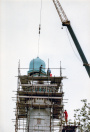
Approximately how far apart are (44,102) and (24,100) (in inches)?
124

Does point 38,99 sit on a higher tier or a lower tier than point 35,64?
lower

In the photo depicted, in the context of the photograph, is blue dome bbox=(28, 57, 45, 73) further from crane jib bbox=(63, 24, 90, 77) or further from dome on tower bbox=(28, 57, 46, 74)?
crane jib bbox=(63, 24, 90, 77)

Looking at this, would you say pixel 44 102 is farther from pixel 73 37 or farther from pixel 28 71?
pixel 73 37

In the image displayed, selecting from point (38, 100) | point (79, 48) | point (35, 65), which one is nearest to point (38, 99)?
point (38, 100)

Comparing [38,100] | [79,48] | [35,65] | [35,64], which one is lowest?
[38,100]

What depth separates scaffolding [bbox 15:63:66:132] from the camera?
Result: 1126 inches

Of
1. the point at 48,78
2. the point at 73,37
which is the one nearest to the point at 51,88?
the point at 48,78

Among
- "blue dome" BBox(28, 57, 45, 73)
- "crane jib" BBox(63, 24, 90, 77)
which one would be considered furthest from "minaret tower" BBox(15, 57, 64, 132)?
"crane jib" BBox(63, 24, 90, 77)

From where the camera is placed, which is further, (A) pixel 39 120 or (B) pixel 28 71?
(B) pixel 28 71

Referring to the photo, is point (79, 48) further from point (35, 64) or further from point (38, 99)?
point (38, 99)

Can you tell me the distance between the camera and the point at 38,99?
2953cm

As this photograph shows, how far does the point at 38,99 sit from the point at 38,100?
0.13m

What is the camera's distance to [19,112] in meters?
31.9

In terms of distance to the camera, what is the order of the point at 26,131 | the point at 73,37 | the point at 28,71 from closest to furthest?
1. the point at 26,131
2. the point at 28,71
3. the point at 73,37
